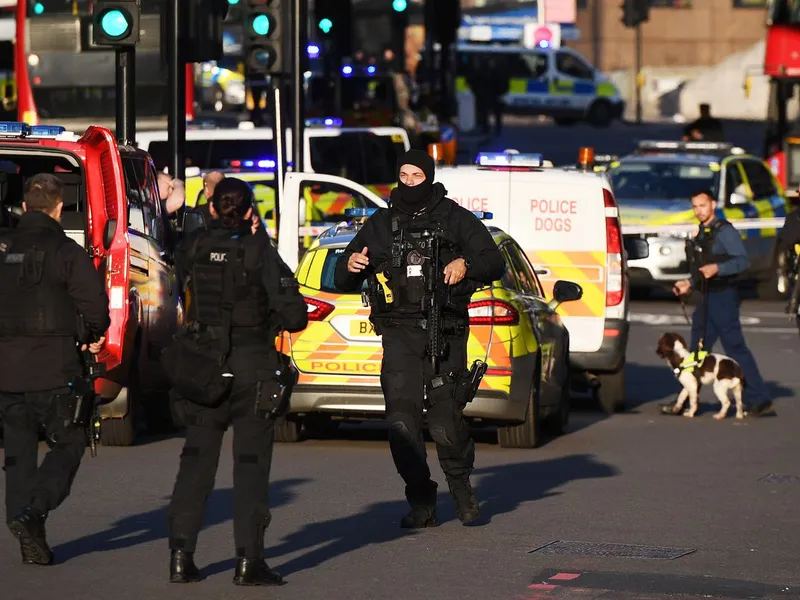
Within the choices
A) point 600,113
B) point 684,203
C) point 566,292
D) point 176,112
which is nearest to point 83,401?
point 566,292

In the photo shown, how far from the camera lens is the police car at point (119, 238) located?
38.4 feet

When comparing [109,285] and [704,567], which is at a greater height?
[109,285]

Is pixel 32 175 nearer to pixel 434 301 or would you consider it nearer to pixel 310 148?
pixel 434 301

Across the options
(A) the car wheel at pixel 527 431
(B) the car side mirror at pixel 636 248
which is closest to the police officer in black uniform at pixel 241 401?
(A) the car wheel at pixel 527 431

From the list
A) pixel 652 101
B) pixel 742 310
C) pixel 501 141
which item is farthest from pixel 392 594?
pixel 652 101

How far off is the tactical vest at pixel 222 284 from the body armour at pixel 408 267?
1488 millimetres

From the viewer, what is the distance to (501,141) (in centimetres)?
4916

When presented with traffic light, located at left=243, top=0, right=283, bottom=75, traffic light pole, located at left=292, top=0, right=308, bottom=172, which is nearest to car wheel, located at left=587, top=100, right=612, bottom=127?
traffic light pole, located at left=292, top=0, right=308, bottom=172

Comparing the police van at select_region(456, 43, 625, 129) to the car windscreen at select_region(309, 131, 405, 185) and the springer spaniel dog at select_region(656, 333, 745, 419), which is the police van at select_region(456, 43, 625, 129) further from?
the springer spaniel dog at select_region(656, 333, 745, 419)

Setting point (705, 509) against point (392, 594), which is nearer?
point (392, 594)

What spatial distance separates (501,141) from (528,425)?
36.8 meters

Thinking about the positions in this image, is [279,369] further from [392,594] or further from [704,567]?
[704,567]

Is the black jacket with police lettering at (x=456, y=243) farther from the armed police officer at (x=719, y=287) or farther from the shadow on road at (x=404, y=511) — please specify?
the armed police officer at (x=719, y=287)

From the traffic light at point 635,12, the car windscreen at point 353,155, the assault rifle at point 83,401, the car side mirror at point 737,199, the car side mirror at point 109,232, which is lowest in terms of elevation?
the car side mirror at point 737,199
